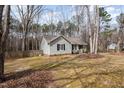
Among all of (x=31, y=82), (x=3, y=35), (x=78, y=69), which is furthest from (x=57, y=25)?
(x=31, y=82)

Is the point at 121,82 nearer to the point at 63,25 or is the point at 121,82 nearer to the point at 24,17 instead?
the point at 63,25

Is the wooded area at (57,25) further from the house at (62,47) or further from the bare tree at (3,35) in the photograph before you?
the house at (62,47)

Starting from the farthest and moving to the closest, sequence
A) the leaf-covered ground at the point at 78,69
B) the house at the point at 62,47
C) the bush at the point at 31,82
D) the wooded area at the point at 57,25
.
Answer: the house at the point at 62,47 < the wooded area at the point at 57,25 < the leaf-covered ground at the point at 78,69 < the bush at the point at 31,82

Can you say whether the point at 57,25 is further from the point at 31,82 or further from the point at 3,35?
the point at 31,82

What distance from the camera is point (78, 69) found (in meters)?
5.01

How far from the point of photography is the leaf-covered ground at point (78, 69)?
432 centimetres

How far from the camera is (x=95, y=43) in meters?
6.57

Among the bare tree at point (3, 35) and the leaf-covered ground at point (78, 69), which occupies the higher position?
the bare tree at point (3, 35)

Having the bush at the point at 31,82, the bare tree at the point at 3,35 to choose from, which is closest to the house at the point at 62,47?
the bush at the point at 31,82

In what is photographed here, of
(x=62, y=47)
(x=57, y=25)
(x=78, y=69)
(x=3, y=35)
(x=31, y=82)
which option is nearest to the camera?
(x=31, y=82)

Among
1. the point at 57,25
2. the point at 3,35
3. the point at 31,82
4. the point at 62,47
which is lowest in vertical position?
the point at 31,82

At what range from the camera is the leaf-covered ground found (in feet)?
14.2

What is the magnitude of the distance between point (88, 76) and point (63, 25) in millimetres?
1626
